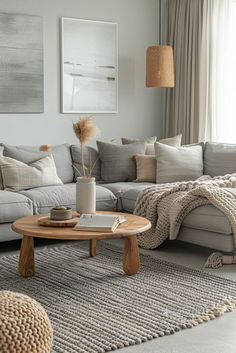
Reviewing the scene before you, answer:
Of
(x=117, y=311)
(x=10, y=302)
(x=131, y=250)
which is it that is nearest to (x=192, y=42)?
(x=131, y=250)

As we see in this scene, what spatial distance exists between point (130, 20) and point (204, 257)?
3334 millimetres

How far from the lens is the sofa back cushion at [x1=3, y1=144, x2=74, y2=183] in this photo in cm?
532

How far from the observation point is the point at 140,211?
489 centimetres

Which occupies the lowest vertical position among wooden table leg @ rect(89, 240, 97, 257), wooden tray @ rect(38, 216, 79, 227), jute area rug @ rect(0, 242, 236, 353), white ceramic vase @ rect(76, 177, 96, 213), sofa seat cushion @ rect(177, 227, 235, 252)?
jute area rug @ rect(0, 242, 236, 353)

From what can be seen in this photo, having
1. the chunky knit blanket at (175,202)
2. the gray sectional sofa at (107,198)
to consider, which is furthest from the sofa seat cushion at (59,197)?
the chunky knit blanket at (175,202)

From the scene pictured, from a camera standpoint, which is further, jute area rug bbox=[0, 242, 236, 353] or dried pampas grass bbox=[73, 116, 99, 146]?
dried pampas grass bbox=[73, 116, 99, 146]

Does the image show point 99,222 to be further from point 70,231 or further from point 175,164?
point 175,164

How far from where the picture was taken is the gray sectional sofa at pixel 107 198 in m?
4.31

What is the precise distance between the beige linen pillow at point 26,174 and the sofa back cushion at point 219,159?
1.43m

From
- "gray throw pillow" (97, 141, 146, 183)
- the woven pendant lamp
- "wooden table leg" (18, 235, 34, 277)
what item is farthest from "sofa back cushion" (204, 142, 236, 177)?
"wooden table leg" (18, 235, 34, 277)

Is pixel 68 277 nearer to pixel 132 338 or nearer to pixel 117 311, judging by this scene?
pixel 117 311

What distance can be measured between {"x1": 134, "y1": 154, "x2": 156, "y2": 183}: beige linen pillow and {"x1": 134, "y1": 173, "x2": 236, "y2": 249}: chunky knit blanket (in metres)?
0.54

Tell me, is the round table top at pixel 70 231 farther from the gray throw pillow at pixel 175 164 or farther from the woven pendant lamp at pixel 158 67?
the woven pendant lamp at pixel 158 67

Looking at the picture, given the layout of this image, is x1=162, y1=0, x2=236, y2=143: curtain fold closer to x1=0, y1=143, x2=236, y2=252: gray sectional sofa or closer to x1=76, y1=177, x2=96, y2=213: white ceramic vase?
x1=0, y1=143, x2=236, y2=252: gray sectional sofa
